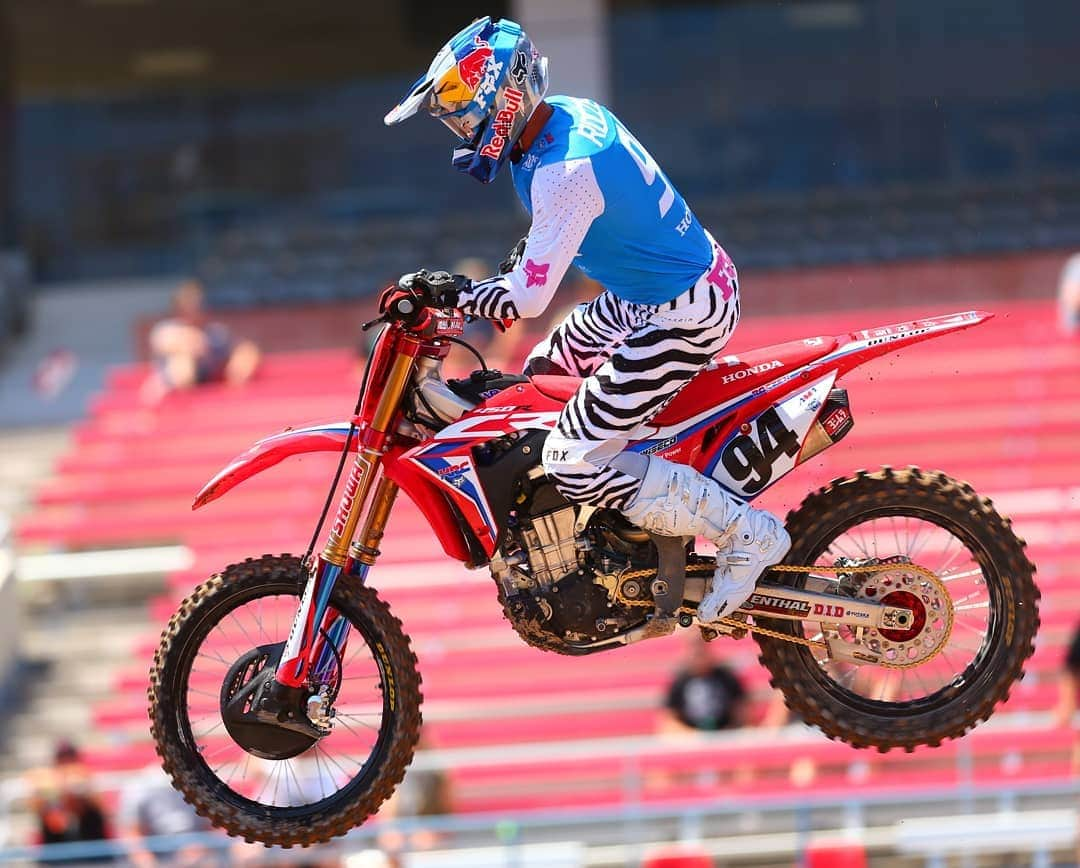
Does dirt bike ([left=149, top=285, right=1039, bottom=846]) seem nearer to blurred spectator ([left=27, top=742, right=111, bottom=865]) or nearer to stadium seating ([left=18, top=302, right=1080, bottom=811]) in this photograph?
stadium seating ([left=18, top=302, right=1080, bottom=811])

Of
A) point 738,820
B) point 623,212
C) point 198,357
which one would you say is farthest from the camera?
point 198,357

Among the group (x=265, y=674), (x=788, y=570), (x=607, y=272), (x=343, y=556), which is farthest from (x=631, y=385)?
(x=265, y=674)

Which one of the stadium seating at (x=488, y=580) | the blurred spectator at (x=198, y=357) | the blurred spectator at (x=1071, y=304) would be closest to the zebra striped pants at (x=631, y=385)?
the stadium seating at (x=488, y=580)

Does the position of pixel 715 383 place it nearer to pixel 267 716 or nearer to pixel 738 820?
pixel 267 716

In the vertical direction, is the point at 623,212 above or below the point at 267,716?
above

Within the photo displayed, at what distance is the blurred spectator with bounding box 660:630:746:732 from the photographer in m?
9.77

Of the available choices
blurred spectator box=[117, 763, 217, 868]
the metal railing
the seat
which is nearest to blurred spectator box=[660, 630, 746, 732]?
the metal railing

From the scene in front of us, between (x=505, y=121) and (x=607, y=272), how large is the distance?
0.50m

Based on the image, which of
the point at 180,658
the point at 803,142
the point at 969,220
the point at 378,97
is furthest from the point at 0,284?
the point at 180,658

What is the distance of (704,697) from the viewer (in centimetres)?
980

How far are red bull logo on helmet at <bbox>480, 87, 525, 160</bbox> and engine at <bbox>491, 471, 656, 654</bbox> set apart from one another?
912 millimetres

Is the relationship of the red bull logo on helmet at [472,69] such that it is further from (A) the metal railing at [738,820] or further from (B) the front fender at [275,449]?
(A) the metal railing at [738,820]

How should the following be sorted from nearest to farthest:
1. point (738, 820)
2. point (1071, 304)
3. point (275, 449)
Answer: point (275, 449)
point (738, 820)
point (1071, 304)

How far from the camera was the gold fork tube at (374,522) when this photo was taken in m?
5.11
